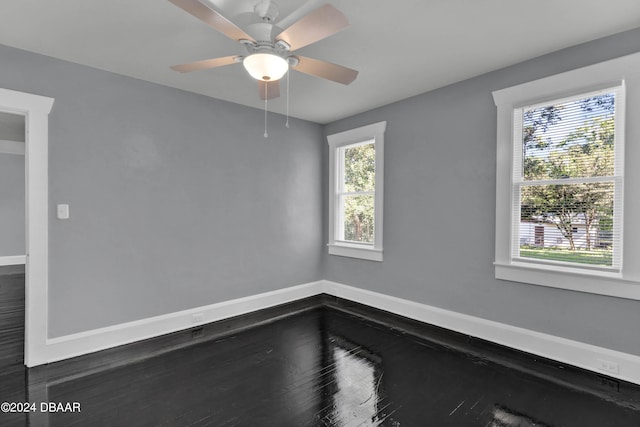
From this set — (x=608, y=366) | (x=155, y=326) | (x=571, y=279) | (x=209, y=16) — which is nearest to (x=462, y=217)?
(x=571, y=279)

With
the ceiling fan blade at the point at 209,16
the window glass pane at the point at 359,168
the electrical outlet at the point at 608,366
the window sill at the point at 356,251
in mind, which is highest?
the ceiling fan blade at the point at 209,16

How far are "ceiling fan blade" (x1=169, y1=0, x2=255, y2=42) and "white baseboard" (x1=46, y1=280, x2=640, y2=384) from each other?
112 inches

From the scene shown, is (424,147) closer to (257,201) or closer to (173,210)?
(257,201)

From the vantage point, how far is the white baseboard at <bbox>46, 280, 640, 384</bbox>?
7.89 ft

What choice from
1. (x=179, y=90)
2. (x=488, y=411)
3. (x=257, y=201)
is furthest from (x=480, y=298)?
(x=179, y=90)

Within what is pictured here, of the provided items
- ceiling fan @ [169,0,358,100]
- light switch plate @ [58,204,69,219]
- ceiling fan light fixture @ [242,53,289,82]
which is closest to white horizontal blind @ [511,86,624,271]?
ceiling fan @ [169,0,358,100]

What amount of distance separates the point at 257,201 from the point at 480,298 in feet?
9.14

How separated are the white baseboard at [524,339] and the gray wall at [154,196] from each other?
64.8 inches

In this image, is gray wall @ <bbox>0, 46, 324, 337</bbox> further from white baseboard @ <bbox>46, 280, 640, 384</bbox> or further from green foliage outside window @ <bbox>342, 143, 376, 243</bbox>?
green foliage outside window @ <bbox>342, 143, 376, 243</bbox>

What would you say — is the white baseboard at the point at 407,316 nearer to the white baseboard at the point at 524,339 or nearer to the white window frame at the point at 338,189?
the white baseboard at the point at 524,339

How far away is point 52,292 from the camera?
2680 mm

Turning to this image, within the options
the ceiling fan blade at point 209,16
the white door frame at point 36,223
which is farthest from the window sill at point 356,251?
the white door frame at point 36,223

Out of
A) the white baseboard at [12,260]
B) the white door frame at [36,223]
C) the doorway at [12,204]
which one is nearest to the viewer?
the white door frame at [36,223]

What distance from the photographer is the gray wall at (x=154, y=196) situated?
8.94 feet
